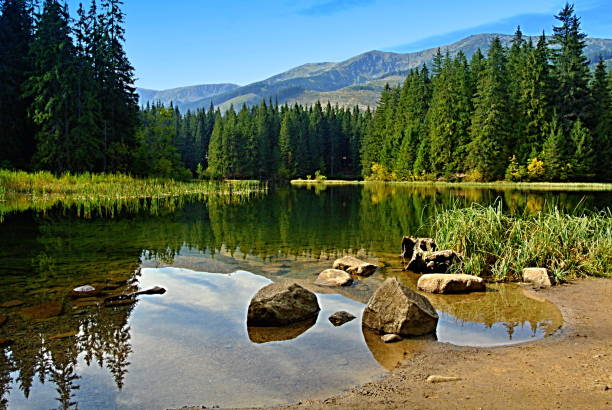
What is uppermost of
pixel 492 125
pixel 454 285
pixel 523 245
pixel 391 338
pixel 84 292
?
pixel 492 125

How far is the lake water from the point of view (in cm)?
532

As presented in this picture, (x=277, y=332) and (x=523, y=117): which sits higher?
(x=523, y=117)

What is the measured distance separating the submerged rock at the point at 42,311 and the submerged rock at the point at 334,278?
519 cm

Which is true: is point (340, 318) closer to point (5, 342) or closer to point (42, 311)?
point (5, 342)

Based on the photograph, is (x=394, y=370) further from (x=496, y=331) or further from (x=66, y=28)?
(x=66, y=28)

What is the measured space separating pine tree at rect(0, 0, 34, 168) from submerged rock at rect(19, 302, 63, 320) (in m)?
36.1

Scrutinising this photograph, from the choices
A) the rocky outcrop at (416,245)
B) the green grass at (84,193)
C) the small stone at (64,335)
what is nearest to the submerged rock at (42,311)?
the small stone at (64,335)

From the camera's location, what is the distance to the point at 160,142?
168 feet

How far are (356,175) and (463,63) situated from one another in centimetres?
4363

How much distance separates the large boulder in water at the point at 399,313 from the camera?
23.0ft

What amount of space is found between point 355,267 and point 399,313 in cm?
444

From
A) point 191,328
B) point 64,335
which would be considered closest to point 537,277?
point 191,328

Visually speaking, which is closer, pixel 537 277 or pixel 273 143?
pixel 537 277

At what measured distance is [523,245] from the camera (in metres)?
11.4
